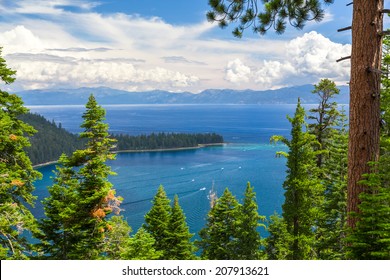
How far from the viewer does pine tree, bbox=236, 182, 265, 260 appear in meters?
14.8

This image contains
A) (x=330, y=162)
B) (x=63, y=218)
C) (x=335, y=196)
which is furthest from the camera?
(x=330, y=162)

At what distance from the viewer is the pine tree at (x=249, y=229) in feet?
48.4

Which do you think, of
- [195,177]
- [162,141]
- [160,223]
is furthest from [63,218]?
[162,141]

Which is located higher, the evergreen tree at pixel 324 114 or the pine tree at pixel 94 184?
the evergreen tree at pixel 324 114

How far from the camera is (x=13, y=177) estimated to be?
923cm

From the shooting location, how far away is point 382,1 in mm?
4391

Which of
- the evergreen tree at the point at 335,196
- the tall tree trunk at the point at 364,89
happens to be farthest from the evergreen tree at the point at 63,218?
the evergreen tree at the point at 335,196

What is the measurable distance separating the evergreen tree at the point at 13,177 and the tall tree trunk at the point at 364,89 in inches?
312

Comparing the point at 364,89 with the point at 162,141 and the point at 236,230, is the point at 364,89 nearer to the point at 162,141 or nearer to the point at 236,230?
the point at 236,230

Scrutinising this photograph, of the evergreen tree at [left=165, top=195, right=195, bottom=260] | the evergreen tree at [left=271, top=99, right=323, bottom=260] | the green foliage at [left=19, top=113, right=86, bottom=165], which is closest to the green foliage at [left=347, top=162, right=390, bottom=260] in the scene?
the evergreen tree at [left=271, top=99, right=323, bottom=260]

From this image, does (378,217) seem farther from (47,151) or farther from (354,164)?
(47,151)

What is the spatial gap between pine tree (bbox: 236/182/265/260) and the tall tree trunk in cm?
1025

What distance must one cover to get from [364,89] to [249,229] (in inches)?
460

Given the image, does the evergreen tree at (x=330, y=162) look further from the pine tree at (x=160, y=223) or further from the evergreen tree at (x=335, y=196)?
the pine tree at (x=160, y=223)
